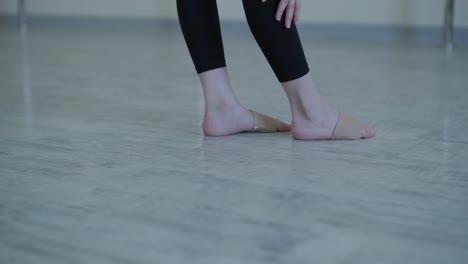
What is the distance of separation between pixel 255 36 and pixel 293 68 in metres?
0.10

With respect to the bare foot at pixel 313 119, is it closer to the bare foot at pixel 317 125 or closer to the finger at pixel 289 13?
the bare foot at pixel 317 125

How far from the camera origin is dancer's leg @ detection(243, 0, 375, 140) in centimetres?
138

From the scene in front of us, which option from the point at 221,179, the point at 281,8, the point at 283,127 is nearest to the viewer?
Answer: the point at 221,179

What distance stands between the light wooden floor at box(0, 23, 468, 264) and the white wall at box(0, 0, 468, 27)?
184cm

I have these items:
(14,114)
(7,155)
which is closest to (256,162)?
(7,155)

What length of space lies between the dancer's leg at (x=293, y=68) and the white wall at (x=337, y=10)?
282 centimetres

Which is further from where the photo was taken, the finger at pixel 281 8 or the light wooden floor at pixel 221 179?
the finger at pixel 281 8

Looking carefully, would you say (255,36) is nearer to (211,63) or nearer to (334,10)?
(211,63)

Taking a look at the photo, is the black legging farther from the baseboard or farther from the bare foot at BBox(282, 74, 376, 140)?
the baseboard

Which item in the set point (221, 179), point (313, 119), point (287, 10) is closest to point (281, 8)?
point (287, 10)

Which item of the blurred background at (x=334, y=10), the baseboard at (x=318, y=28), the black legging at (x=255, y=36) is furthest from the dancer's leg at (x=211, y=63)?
the blurred background at (x=334, y=10)

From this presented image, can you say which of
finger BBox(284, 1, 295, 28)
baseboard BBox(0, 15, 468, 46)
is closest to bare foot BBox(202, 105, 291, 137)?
finger BBox(284, 1, 295, 28)

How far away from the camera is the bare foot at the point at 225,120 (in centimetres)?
152

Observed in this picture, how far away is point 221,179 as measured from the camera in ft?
3.89
